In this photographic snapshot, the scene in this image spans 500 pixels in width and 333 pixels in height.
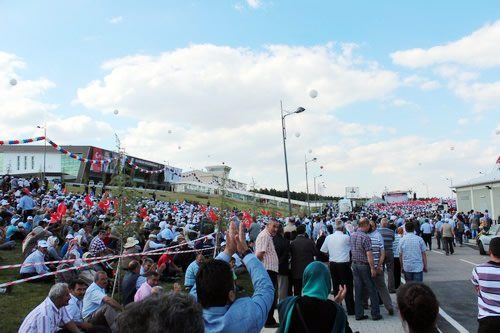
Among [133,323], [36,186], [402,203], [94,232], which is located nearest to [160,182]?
[402,203]

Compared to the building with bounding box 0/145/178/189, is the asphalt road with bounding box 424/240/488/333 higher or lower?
lower

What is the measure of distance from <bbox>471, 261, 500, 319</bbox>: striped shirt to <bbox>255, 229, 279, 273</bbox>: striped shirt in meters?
4.55

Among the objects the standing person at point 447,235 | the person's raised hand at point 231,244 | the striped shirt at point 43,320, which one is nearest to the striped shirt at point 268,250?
the striped shirt at point 43,320

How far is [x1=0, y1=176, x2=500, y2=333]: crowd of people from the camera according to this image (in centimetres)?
261

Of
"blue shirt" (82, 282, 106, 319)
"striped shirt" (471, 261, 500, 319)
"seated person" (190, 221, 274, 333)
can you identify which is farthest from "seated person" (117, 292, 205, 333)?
"blue shirt" (82, 282, 106, 319)

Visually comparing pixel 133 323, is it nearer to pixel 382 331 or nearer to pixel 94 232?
pixel 382 331

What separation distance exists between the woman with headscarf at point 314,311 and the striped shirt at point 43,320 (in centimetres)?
361

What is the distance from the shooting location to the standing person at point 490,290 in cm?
429

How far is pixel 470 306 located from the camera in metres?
9.55

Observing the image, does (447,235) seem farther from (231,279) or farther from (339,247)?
(231,279)

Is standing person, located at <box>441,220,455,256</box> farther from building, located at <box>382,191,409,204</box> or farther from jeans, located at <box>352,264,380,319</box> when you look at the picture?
building, located at <box>382,191,409,204</box>

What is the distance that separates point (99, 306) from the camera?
6.98 metres

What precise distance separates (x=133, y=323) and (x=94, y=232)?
15.8 meters

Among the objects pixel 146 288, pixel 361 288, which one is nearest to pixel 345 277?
pixel 361 288
